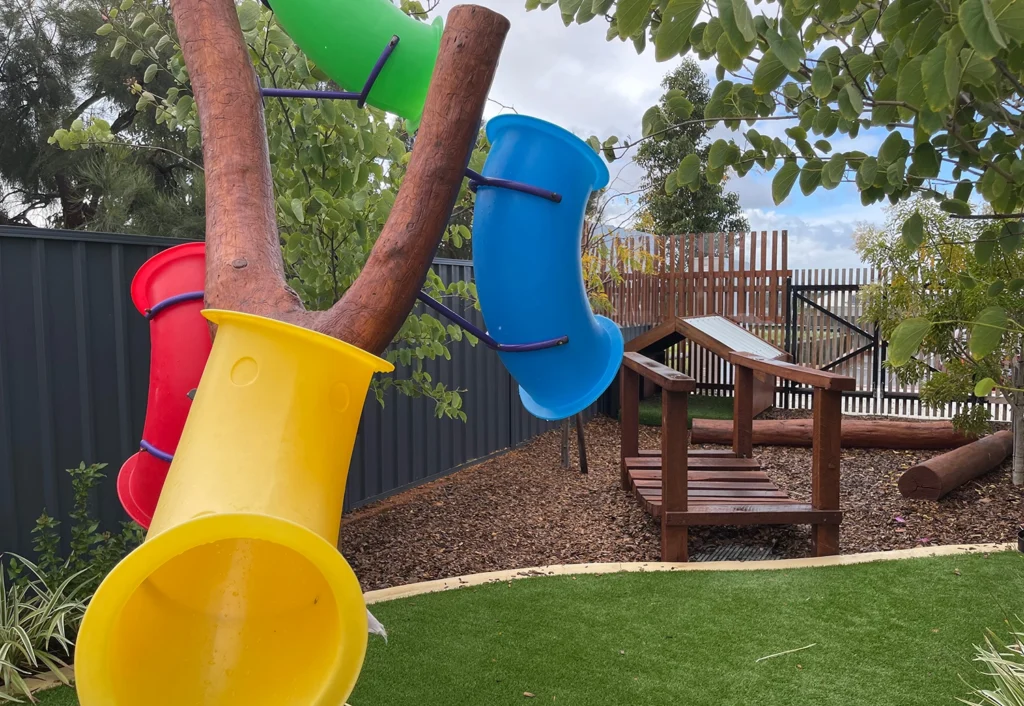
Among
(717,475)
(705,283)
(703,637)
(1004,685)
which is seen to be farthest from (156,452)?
(705,283)

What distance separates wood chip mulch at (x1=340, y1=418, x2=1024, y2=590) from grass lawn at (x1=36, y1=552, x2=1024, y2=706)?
0.62m

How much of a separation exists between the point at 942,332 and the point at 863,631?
297cm

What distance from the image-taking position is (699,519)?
4.05 m

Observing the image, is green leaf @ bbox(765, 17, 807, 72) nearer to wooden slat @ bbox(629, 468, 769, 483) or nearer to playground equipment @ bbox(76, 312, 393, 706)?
playground equipment @ bbox(76, 312, 393, 706)

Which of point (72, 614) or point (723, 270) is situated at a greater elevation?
point (723, 270)

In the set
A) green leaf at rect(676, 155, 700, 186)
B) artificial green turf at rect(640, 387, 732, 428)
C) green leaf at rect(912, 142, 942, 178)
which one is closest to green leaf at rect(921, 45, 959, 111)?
green leaf at rect(912, 142, 942, 178)

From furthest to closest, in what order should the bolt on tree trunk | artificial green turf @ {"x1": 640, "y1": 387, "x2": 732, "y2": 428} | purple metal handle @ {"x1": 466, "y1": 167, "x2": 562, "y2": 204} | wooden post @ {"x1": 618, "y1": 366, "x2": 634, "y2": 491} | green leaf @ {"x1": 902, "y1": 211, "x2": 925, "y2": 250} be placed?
artificial green turf @ {"x1": 640, "y1": 387, "x2": 732, "y2": 428} < wooden post @ {"x1": 618, "y1": 366, "x2": 634, "y2": 491} < the bolt on tree trunk < purple metal handle @ {"x1": 466, "y1": 167, "x2": 562, "y2": 204} < green leaf @ {"x1": 902, "y1": 211, "x2": 925, "y2": 250}

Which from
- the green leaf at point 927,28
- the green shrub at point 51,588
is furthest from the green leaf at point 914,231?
the green shrub at point 51,588

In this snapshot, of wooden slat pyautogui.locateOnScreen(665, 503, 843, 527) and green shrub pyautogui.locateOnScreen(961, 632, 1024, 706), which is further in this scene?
Result: wooden slat pyautogui.locateOnScreen(665, 503, 843, 527)

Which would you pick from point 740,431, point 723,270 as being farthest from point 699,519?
point 723,270

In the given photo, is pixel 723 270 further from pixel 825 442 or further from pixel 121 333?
pixel 121 333

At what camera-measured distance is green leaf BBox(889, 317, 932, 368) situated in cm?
109

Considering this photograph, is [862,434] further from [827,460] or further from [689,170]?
[689,170]

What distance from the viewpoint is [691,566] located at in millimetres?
3875
